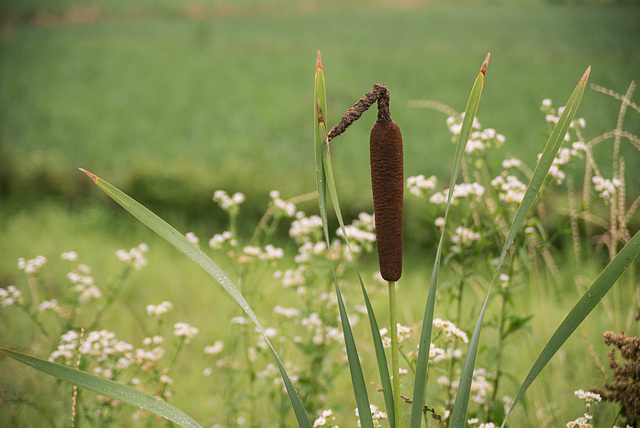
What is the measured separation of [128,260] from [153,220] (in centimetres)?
116

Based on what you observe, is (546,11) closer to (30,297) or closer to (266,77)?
(266,77)

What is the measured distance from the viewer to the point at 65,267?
11.6ft

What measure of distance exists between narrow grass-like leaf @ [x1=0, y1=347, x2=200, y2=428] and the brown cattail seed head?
0.43 m

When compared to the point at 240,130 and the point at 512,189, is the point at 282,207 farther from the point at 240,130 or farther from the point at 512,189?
the point at 240,130

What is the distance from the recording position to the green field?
2508mm

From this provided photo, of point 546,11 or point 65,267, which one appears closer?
point 65,267

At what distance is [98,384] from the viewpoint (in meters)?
0.76

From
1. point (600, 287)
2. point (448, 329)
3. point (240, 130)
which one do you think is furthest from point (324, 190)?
point (240, 130)

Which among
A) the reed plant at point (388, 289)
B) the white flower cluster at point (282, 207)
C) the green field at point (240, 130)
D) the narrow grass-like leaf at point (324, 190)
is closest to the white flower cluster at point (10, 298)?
the reed plant at point (388, 289)

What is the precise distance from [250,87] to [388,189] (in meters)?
8.48

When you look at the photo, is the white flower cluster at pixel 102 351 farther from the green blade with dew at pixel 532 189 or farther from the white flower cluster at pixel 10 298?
the green blade with dew at pixel 532 189

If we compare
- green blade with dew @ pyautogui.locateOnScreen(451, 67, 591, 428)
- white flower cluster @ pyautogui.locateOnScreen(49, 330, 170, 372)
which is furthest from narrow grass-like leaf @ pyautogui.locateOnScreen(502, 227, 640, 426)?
white flower cluster @ pyautogui.locateOnScreen(49, 330, 170, 372)

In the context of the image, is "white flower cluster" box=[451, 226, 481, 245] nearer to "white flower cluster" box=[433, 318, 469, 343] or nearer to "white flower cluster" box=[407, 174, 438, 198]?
"white flower cluster" box=[407, 174, 438, 198]

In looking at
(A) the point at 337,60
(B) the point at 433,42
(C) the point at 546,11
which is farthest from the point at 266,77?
(C) the point at 546,11
